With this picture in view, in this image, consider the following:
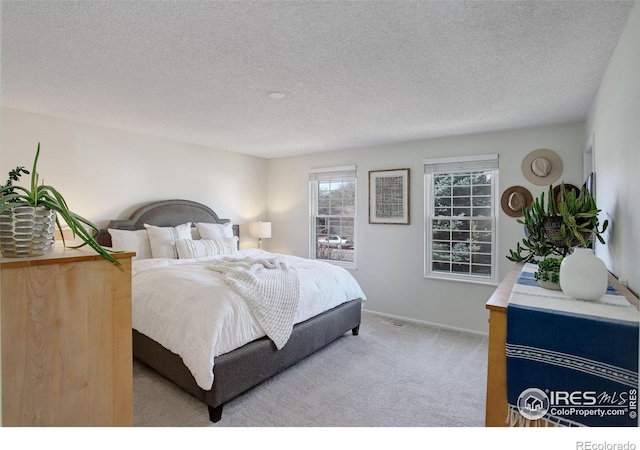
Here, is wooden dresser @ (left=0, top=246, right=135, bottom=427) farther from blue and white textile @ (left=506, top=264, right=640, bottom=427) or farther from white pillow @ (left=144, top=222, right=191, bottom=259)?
white pillow @ (left=144, top=222, right=191, bottom=259)

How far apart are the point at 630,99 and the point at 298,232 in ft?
14.5

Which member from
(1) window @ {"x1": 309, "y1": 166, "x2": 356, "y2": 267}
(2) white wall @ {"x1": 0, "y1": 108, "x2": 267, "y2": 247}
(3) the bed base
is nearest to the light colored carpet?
(3) the bed base

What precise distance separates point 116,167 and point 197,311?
249 cm

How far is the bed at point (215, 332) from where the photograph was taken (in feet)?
7.55

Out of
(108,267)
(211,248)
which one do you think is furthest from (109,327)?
(211,248)

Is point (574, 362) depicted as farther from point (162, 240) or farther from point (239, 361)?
point (162, 240)

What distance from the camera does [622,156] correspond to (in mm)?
1747

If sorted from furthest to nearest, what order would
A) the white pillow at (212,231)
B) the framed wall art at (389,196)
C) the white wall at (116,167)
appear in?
the framed wall art at (389,196), the white pillow at (212,231), the white wall at (116,167)

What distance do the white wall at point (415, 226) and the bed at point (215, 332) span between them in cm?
89

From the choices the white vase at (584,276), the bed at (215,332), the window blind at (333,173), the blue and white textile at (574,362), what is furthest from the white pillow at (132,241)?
the white vase at (584,276)

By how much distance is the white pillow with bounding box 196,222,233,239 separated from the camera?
171 inches

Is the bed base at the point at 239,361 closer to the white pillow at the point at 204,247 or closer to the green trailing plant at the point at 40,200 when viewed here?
the white pillow at the point at 204,247

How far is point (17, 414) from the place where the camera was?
996 mm

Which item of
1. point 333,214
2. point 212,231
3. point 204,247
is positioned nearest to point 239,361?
point 204,247
